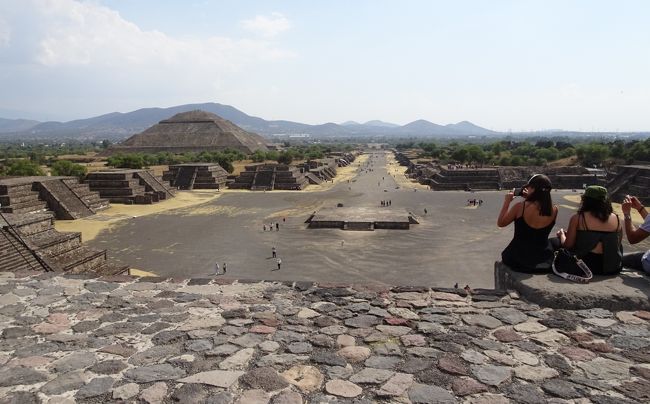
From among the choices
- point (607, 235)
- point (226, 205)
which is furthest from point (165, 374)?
point (226, 205)

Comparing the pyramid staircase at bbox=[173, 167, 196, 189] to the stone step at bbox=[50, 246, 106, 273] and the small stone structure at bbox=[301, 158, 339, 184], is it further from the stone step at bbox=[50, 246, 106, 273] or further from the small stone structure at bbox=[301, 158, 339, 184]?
the stone step at bbox=[50, 246, 106, 273]

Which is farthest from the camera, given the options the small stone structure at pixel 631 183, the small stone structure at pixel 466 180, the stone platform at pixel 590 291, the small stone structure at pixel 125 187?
the small stone structure at pixel 466 180

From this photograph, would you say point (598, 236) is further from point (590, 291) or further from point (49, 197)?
point (49, 197)

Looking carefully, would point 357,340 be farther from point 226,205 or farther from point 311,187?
point 311,187

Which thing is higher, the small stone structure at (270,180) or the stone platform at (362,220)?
the small stone structure at (270,180)

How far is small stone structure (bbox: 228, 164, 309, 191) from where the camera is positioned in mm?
51119

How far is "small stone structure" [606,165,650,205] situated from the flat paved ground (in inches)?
231

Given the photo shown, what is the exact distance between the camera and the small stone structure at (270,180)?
51.1 m

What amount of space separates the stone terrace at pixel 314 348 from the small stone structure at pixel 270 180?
45369mm

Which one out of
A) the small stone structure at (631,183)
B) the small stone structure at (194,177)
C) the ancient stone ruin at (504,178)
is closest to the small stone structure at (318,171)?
the small stone structure at (194,177)

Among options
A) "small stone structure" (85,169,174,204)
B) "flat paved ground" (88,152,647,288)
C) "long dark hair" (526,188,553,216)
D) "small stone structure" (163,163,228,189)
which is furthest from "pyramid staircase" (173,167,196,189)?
"long dark hair" (526,188,553,216)

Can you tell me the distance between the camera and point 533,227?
17.8ft

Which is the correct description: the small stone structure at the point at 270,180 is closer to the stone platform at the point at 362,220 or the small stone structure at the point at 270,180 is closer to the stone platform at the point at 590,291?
the stone platform at the point at 362,220

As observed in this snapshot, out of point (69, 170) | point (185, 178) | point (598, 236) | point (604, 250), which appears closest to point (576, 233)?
point (598, 236)
